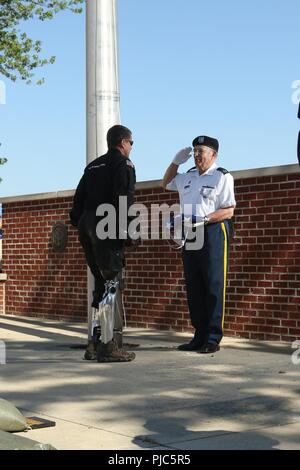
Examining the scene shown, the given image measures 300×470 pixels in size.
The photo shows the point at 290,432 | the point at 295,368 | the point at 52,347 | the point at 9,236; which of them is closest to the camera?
the point at 290,432

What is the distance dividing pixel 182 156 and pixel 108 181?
4.29ft

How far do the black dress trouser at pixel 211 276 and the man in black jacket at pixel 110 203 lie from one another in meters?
0.98

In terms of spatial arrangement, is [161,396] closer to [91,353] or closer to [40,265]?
[91,353]

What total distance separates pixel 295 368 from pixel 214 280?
4.58ft

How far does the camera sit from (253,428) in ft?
14.9

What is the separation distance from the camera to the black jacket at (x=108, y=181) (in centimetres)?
697

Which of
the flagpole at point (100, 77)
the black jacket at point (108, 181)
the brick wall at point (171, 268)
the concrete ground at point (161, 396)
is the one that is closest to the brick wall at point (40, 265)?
the brick wall at point (171, 268)

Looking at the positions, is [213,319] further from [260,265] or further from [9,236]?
[9,236]

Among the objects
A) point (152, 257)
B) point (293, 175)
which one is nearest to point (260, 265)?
point (293, 175)

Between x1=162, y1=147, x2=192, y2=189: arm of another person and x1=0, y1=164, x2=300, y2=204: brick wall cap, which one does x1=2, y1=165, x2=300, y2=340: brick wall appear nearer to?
x1=0, y1=164, x2=300, y2=204: brick wall cap

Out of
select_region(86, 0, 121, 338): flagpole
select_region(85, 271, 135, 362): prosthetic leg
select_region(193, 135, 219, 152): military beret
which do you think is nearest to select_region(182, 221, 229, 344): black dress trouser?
select_region(193, 135, 219, 152): military beret

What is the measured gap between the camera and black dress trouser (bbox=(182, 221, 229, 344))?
25.6 feet

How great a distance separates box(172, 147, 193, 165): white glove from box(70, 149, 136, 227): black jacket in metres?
1.16

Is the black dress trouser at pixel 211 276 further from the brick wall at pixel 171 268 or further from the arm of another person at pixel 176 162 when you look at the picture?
the brick wall at pixel 171 268
